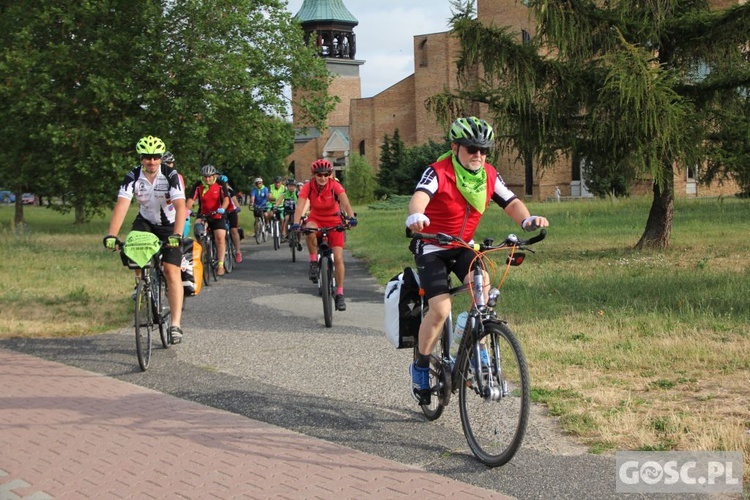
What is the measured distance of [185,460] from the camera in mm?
5613

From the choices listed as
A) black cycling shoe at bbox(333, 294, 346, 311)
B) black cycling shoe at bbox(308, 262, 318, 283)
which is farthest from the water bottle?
black cycling shoe at bbox(308, 262, 318, 283)

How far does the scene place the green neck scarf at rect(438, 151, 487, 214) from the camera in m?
5.99

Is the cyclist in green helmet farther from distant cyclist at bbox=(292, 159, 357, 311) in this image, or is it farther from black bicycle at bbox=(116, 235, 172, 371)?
distant cyclist at bbox=(292, 159, 357, 311)

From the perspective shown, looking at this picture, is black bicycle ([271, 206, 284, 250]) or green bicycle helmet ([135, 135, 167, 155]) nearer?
green bicycle helmet ([135, 135, 167, 155])

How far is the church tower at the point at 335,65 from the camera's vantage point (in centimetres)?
9212

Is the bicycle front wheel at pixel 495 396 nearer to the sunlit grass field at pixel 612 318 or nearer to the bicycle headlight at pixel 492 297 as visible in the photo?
the bicycle headlight at pixel 492 297

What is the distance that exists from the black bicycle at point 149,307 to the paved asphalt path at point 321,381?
6.8 inches

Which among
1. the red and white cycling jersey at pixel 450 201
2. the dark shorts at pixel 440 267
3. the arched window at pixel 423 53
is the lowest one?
the dark shorts at pixel 440 267

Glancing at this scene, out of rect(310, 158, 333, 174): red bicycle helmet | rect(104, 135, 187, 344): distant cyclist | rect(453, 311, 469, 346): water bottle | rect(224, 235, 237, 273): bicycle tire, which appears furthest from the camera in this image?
rect(224, 235, 237, 273): bicycle tire

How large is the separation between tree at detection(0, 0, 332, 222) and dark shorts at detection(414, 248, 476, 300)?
944 inches

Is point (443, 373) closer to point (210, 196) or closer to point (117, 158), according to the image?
point (210, 196)

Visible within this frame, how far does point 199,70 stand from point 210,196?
1405 centimetres

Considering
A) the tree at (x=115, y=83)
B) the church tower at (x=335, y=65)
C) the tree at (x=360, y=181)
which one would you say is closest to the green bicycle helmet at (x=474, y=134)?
the tree at (x=115, y=83)

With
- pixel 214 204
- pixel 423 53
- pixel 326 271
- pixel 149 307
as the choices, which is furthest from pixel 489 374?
pixel 423 53
